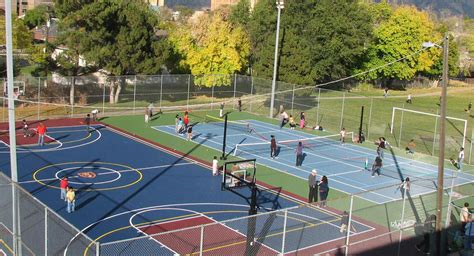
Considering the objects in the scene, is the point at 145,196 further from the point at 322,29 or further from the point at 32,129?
the point at 322,29

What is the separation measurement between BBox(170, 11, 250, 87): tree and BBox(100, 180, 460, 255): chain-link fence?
1407 inches

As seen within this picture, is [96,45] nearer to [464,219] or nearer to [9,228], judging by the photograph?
[9,228]

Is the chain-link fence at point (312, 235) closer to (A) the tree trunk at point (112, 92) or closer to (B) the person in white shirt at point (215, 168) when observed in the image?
(B) the person in white shirt at point (215, 168)

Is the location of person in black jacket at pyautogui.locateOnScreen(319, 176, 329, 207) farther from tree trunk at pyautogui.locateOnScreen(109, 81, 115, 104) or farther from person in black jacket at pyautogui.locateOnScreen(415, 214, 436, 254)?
tree trunk at pyautogui.locateOnScreen(109, 81, 115, 104)

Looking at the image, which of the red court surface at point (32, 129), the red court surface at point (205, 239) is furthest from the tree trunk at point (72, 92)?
the red court surface at point (205, 239)

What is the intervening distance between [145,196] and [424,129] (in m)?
34.1

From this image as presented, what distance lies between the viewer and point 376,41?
279 feet

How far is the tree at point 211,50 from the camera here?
60.3 metres

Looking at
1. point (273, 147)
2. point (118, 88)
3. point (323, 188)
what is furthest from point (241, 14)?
point (323, 188)

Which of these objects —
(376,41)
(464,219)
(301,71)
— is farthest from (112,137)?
(376,41)

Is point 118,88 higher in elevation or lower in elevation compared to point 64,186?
higher

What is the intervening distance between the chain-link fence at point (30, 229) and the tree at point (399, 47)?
6819 cm

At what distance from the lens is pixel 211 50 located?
199 ft

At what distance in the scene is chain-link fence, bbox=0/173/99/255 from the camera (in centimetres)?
1764
